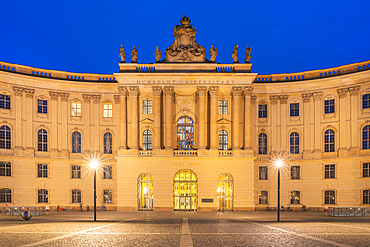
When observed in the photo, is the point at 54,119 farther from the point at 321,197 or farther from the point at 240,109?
the point at 321,197

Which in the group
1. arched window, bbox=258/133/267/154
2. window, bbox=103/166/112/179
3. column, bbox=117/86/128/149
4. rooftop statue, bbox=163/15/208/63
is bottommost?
window, bbox=103/166/112/179

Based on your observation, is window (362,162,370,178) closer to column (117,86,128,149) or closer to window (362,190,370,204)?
window (362,190,370,204)

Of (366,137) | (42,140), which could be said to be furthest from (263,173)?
(42,140)

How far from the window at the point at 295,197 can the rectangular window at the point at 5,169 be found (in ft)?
129

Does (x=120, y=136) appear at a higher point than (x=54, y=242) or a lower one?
higher

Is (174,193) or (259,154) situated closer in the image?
(174,193)

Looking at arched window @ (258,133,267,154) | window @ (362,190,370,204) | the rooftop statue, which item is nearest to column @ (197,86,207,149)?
the rooftop statue

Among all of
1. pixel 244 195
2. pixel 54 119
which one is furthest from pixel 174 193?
pixel 54 119

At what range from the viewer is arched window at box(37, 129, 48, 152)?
169 ft

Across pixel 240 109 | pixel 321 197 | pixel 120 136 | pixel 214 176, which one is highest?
pixel 240 109

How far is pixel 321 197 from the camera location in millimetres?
50938

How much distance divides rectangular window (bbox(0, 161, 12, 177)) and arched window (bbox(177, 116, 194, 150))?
22.9 meters

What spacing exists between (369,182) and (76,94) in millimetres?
42399

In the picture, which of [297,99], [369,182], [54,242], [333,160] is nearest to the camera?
[54,242]
